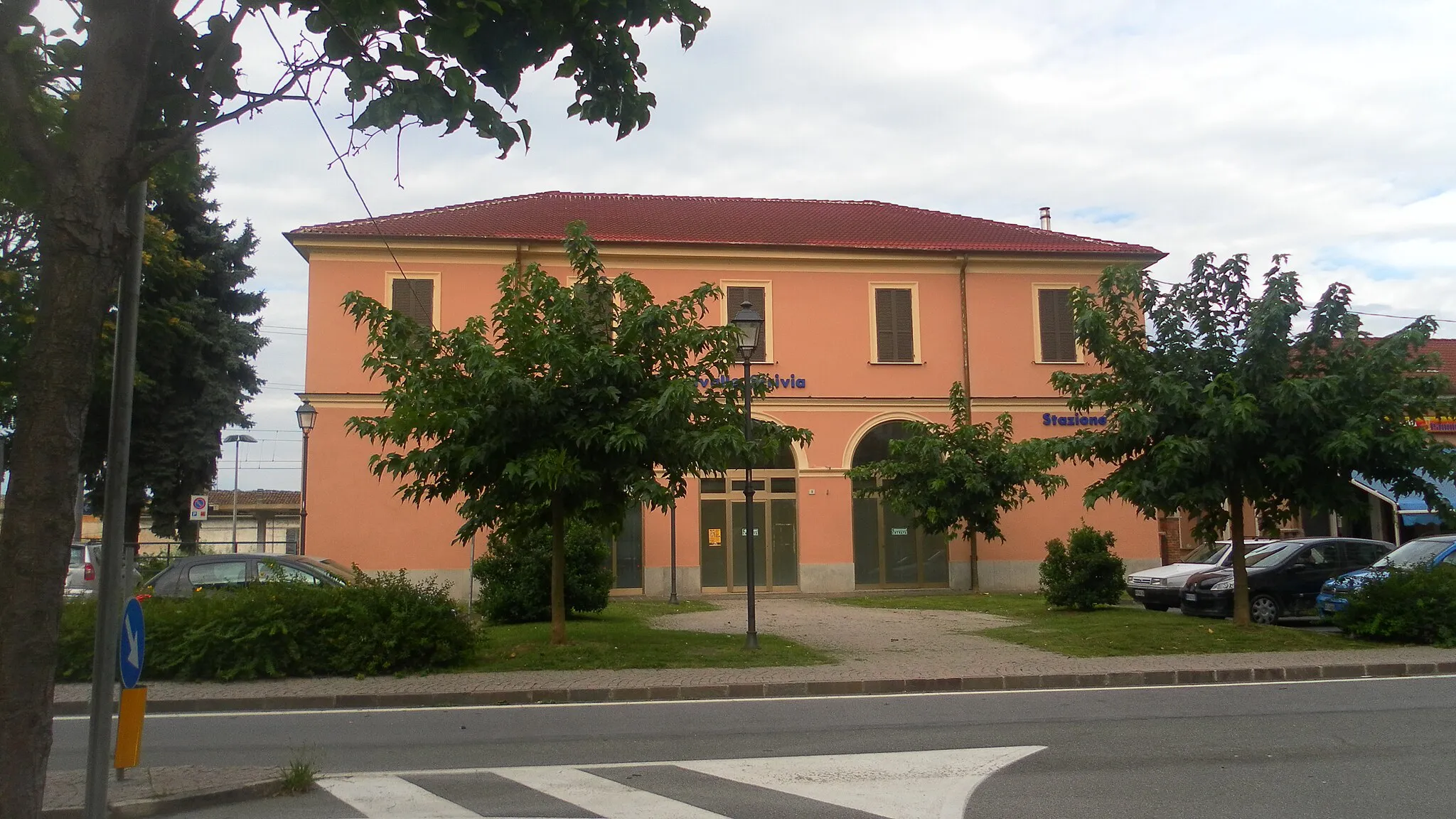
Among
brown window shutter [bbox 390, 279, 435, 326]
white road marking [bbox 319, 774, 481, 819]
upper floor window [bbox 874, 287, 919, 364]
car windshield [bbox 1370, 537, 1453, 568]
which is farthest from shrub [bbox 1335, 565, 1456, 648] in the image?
brown window shutter [bbox 390, 279, 435, 326]

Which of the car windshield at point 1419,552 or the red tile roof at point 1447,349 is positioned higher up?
the red tile roof at point 1447,349

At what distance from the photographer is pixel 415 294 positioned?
26.7m

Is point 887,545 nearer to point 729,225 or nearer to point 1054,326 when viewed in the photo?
point 1054,326

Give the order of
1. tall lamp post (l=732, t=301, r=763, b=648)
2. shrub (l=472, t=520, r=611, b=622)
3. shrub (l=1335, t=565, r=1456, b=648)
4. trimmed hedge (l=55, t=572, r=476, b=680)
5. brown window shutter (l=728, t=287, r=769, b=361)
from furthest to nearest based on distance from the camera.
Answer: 1. brown window shutter (l=728, t=287, r=769, b=361)
2. shrub (l=472, t=520, r=611, b=622)
3. shrub (l=1335, t=565, r=1456, b=648)
4. tall lamp post (l=732, t=301, r=763, b=648)
5. trimmed hedge (l=55, t=572, r=476, b=680)

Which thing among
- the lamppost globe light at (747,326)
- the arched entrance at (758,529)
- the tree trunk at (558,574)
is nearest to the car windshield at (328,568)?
the tree trunk at (558,574)

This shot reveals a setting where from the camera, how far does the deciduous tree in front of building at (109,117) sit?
4.49 m

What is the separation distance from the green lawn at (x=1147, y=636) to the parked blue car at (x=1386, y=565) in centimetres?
76

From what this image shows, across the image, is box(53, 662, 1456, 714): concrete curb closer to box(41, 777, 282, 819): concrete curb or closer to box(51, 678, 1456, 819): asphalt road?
box(51, 678, 1456, 819): asphalt road

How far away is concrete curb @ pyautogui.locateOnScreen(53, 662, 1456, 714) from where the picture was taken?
11.9 m

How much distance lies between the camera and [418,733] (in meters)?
10.0

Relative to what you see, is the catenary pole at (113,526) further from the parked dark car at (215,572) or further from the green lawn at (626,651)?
the parked dark car at (215,572)

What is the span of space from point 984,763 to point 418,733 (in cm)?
508

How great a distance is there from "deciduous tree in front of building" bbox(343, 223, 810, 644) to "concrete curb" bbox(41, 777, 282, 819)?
572cm

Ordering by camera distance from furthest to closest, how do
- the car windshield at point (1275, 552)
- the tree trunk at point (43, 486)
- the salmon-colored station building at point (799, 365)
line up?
the salmon-colored station building at point (799, 365) → the car windshield at point (1275, 552) → the tree trunk at point (43, 486)
